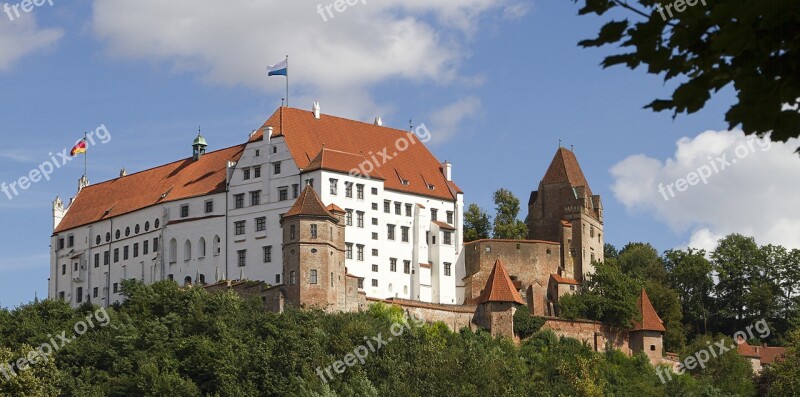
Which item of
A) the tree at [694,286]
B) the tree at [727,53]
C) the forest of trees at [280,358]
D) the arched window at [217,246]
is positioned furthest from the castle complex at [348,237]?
the tree at [727,53]

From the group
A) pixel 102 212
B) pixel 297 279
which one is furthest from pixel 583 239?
pixel 102 212

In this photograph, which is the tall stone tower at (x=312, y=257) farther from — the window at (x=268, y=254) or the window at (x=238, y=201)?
the window at (x=238, y=201)

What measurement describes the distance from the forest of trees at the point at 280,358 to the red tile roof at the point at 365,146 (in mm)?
11533

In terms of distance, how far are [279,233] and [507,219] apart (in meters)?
20.8

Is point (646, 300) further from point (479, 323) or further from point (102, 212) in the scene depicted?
point (102, 212)

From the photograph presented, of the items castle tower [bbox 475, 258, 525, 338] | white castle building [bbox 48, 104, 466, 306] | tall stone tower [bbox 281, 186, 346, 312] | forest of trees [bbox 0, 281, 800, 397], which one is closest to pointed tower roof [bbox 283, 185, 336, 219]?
tall stone tower [bbox 281, 186, 346, 312]

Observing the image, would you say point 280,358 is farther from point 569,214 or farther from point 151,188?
point 151,188

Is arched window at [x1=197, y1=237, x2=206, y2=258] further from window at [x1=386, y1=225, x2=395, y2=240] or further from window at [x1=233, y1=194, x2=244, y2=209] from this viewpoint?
window at [x1=386, y1=225, x2=395, y2=240]

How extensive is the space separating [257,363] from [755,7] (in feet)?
190

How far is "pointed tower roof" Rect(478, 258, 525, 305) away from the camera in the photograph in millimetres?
74250

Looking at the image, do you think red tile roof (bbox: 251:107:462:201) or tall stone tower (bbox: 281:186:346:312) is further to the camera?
red tile roof (bbox: 251:107:462:201)

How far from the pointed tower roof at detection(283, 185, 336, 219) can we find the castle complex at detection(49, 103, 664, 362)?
0.08 meters

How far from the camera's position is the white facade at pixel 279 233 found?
250ft

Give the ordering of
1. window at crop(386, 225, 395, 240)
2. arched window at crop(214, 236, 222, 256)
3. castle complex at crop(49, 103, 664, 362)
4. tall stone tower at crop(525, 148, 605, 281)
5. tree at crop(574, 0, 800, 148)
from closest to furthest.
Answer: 1. tree at crop(574, 0, 800, 148)
2. castle complex at crop(49, 103, 664, 362)
3. window at crop(386, 225, 395, 240)
4. arched window at crop(214, 236, 222, 256)
5. tall stone tower at crop(525, 148, 605, 281)
